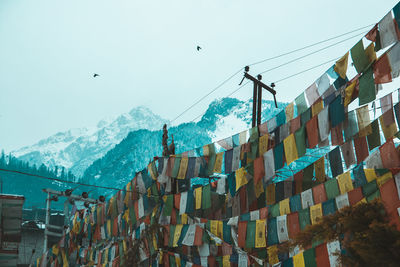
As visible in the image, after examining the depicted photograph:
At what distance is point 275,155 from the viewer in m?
10.8

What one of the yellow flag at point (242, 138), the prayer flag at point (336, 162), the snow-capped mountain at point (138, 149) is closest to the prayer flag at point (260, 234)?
the prayer flag at point (336, 162)

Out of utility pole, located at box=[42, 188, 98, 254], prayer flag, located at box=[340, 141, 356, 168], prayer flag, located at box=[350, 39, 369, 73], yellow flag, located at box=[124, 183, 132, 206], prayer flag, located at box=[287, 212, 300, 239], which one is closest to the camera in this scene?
prayer flag, located at box=[350, 39, 369, 73]

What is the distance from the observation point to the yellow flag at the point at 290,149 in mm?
10263

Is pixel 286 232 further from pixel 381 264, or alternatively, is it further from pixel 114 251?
pixel 114 251

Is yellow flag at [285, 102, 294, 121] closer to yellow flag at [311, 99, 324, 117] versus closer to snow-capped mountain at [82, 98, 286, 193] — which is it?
yellow flag at [311, 99, 324, 117]

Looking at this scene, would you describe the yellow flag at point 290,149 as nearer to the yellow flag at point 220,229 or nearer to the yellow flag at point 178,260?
the yellow flag at point 220,229

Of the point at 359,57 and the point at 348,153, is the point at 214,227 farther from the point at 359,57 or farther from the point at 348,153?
the point at 359,57

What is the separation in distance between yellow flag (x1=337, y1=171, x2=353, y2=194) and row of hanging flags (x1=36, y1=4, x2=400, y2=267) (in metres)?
0.02

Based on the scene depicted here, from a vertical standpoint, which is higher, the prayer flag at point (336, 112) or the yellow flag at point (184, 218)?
the prayer flag at point (336, 112)

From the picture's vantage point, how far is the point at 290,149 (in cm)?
1038

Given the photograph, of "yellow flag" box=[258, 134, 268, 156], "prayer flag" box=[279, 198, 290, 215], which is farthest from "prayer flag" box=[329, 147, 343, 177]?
"yellow flag" box=[258, 134, 268, 156]

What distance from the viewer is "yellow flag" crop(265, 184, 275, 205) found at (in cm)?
1234

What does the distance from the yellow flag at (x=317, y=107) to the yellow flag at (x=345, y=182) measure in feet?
4.76

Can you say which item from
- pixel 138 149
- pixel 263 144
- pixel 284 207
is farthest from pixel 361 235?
pixel 138 149
